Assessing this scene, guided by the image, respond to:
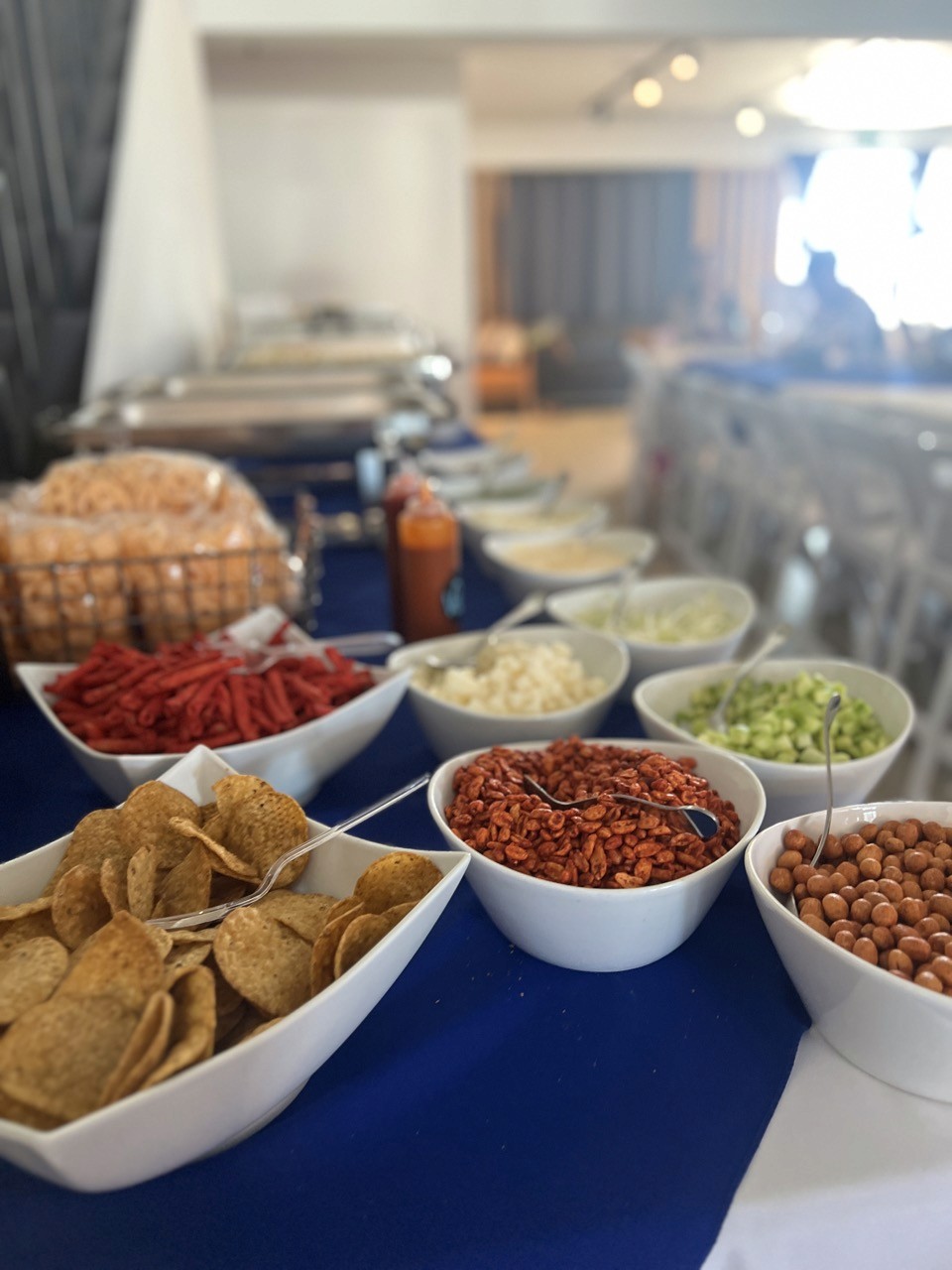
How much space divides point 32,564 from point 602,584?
2.26ft

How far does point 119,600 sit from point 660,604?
0.64 m

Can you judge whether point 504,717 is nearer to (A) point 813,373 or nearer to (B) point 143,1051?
(B) point 143,1051

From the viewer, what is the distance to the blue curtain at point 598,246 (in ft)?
32.6

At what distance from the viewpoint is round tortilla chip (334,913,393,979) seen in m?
0.48

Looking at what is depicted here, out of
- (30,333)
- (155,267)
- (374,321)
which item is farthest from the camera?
(374,321)

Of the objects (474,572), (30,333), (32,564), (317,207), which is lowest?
(474,572)

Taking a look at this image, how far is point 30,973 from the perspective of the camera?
1.59ft

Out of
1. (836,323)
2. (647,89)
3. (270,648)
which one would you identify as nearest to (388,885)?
(270,648)

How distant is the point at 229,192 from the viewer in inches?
197

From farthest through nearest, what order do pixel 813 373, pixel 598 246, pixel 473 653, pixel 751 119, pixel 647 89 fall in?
pixel 598 246 < pixel 751 119 < pixel 647 89 < pixel 813 373 < pixel 473 653

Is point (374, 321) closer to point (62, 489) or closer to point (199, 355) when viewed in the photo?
point (199, 355)

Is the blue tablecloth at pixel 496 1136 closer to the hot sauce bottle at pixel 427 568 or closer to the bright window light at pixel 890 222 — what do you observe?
the hot sauce bottle at pixel 427 568

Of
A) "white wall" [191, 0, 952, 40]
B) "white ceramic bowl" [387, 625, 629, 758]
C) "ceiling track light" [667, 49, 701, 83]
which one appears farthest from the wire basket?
"ceiling track light" [667, 49, 701, 83]

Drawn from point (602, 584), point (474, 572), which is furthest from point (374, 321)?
point (602, 584)
